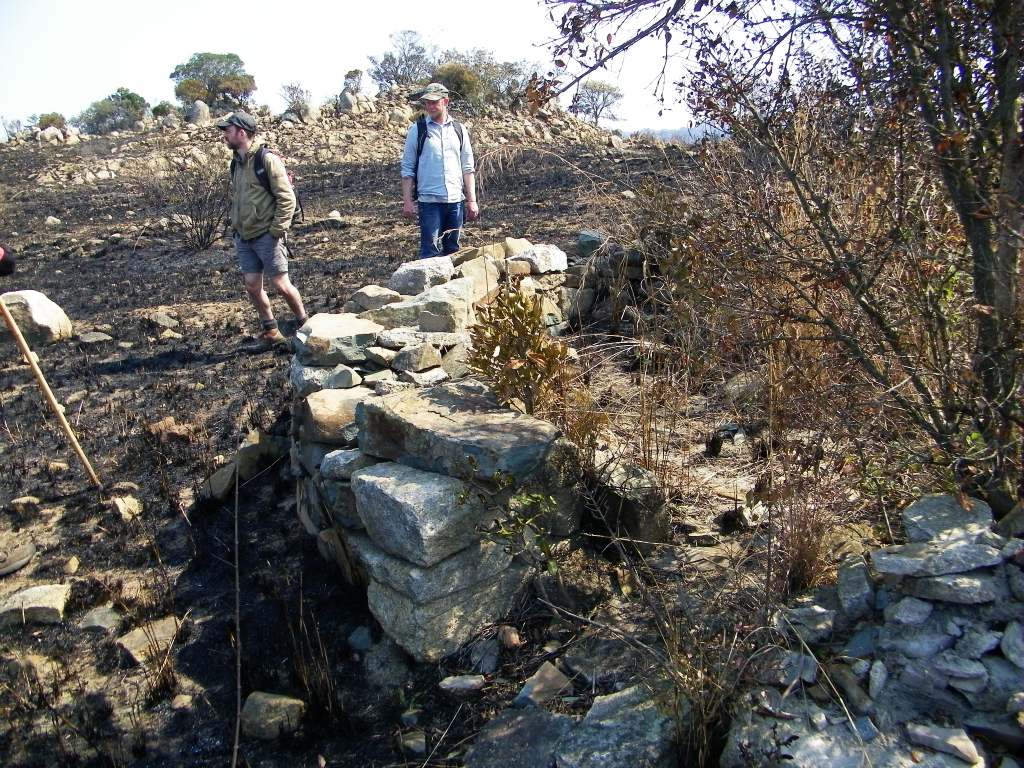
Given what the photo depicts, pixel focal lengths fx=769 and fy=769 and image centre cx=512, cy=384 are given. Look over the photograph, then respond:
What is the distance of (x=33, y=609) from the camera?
4.15 m

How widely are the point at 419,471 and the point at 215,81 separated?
1579 inches

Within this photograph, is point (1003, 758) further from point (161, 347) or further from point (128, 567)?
point (161, 347)

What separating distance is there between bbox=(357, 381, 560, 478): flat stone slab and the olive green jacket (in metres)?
3.14

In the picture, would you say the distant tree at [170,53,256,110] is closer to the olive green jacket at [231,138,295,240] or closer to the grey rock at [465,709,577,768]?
the olive green jacket at [231,138,295,240]

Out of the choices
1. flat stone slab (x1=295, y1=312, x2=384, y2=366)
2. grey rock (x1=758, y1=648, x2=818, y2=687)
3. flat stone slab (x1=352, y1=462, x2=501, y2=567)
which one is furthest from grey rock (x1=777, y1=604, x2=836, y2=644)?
flat stone slab (x1=295, y1=312, x2=384, y2=366)

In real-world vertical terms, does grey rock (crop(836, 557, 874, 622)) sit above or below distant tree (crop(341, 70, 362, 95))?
below

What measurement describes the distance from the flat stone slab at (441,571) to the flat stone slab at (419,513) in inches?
2.0

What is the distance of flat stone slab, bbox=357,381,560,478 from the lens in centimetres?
351

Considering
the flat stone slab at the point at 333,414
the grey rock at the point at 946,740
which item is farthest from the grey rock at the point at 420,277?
the grey rock at the point at 946,740

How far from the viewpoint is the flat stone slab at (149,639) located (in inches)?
151

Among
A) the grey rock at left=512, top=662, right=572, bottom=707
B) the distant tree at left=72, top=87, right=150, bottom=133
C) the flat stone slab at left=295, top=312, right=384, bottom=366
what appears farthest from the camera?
the distant tree at left=72, top=87, right=150, bottom=133

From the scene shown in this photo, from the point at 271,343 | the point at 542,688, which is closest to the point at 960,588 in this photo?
the point at 542,688

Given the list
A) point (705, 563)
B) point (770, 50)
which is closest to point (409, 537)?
point (705, 563)

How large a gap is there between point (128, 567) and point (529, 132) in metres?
21.5
